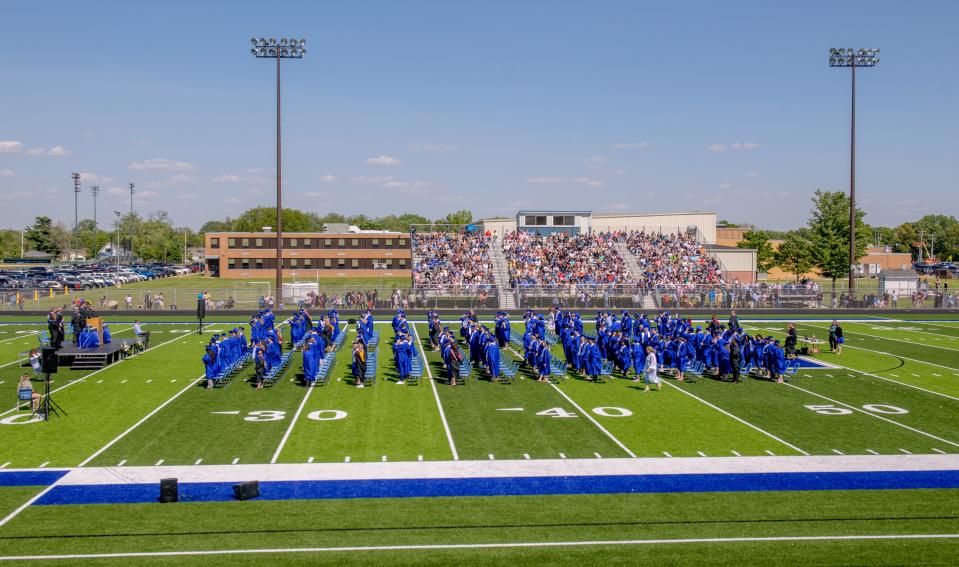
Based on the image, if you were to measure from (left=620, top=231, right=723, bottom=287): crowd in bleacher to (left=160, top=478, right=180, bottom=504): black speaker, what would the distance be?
36847mm

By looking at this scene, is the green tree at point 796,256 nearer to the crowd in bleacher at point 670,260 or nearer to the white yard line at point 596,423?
the crowd in bleacher at point 670,260

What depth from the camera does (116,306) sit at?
142 feet

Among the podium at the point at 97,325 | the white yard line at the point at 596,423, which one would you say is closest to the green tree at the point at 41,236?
the podium at the point at 97,325

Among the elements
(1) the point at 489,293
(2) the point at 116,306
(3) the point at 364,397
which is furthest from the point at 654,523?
(2) the point at 116,306

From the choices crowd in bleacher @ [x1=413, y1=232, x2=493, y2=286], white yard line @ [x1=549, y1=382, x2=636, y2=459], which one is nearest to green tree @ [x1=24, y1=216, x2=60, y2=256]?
crowd in bleacher @ [x1=413, y1=232, x2=493, y2=286]

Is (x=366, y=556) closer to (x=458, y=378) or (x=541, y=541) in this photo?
(x=541, y=541)

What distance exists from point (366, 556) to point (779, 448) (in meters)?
9.06

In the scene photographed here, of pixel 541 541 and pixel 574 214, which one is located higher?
pixel 574 214

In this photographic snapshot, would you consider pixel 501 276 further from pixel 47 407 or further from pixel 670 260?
pixel 47 407

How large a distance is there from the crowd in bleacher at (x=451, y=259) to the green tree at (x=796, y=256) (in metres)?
27.5

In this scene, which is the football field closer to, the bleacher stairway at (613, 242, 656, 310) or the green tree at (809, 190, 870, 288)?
the bleacher stairway at (613, 242, 656, 310)

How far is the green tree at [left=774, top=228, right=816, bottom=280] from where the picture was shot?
60.3m

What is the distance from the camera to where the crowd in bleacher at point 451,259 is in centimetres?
4762

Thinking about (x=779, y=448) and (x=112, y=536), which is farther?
(x=779, y=448)
